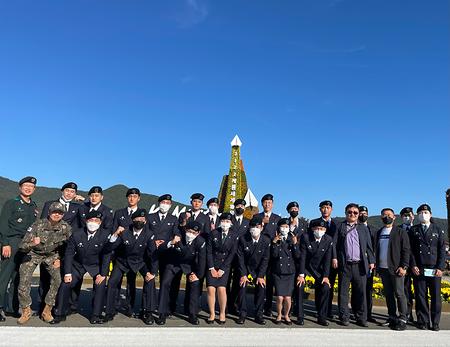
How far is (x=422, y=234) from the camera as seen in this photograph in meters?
6.29

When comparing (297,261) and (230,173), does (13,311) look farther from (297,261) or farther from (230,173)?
(230,173)

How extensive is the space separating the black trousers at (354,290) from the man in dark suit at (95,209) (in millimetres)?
4024

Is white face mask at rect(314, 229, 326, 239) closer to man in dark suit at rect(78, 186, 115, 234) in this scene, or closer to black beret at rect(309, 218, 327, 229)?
black beret at rect(309, 218, 327, 229)

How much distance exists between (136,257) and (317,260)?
3073 mm

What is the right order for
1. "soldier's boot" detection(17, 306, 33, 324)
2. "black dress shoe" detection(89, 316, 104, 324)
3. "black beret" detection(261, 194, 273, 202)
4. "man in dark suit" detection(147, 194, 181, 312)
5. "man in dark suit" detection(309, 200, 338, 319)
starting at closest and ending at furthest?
"soldier's boot" detection(17, 306, 33, 324) < "black dress shoe" detection(89, 316, 104, 324) < "man in dark suit" detection(147, 194, 181, 312) < "man in dark suit" detection(309, 200, 338, 319) < "black beret" detection(261, 194, 273, 202)

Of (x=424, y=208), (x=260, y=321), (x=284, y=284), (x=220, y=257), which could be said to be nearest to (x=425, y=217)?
(x=424, y=208)

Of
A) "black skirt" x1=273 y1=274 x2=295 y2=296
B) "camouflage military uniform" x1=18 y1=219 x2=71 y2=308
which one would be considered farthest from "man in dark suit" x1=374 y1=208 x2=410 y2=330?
"camouflage military uniform" x1=18 y1=219 x2=71 y2=308

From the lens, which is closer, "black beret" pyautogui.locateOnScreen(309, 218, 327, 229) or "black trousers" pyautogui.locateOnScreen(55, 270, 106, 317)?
"black trousers" pyautogui.locateOnScreen(55, 270, 106, 317)

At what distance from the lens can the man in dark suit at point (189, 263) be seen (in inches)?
235

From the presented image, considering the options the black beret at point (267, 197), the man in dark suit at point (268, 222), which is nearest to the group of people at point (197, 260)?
the man in dark suit at point (268, 222)

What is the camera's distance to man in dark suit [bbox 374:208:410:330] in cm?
602

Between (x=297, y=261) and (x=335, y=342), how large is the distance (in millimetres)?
1640

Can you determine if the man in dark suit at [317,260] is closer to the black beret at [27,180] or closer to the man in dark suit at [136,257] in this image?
the man in dark suit at [136,257]

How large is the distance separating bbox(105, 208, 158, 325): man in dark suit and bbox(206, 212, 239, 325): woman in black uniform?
916mm
